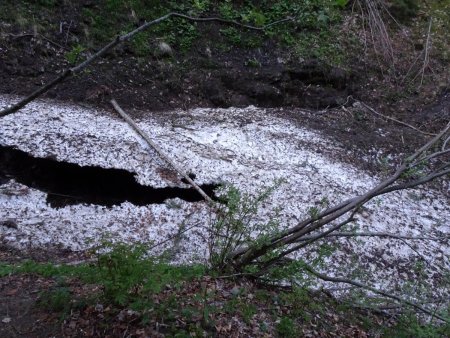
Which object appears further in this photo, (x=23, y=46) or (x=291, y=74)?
(x=291, y=74)

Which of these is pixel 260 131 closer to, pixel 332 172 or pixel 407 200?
pixel 332 172

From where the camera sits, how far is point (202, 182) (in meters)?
6.48

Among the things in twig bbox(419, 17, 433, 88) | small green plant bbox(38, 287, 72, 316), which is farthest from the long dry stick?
twig bbox(419, 17, 433, 88)

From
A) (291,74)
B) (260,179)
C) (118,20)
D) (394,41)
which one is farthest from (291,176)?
(394,41)

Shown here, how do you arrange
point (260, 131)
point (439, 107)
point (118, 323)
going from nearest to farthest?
point (118, 323) < point (260, 131) < point (439, 107)

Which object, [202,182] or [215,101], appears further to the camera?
[215,101]

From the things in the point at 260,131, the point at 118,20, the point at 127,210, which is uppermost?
the point at 118,20

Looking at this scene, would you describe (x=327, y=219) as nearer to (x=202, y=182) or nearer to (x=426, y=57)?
(x=202, y=182)

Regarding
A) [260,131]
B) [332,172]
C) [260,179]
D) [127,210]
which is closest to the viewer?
[127,210]

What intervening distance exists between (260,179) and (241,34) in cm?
405

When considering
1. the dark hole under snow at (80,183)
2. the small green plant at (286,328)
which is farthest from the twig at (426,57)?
the small green plant at (286,328)

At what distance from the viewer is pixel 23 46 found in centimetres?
777

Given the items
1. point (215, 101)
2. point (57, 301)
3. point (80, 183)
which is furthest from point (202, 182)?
point (57, 301)

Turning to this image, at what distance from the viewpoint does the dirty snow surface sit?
5.59m
